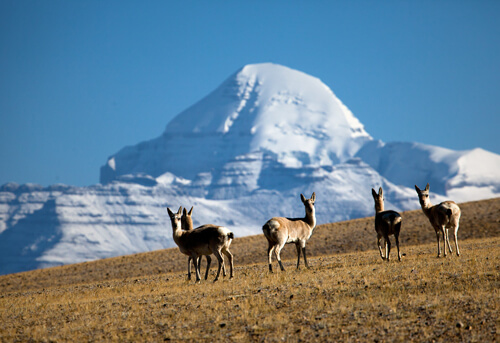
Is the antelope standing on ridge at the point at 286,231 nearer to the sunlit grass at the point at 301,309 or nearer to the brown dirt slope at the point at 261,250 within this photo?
the sunlit grass at the point at 301,309

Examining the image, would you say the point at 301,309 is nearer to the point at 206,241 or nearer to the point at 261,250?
the point at 206,241

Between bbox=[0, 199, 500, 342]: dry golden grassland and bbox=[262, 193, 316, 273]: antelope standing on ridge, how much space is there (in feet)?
3.25

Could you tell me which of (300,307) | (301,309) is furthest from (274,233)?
(301,309)

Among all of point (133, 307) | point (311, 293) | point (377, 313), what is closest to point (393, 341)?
point (377, 313)

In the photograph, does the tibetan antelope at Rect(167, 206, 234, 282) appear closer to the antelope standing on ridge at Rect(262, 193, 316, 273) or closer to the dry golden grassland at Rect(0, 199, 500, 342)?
the dry golden grassland at Rect(0, 199, 500, 342)

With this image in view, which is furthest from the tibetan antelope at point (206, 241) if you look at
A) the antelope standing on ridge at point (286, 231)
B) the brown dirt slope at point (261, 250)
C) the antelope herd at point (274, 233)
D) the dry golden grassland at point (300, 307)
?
the brown dirt slope at point (261, 250)

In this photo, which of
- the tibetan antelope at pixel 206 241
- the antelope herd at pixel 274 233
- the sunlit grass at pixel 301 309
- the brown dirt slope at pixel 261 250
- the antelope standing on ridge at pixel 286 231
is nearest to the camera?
the sunlit grass at pixel 301 309

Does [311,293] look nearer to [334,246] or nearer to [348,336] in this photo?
[348,336]

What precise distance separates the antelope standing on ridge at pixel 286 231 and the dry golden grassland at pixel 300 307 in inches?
39.0

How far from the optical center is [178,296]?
23406mm

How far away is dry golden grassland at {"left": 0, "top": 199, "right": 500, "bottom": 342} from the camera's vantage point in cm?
1703

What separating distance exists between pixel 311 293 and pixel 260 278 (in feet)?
16.2

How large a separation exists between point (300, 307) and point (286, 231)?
818cm

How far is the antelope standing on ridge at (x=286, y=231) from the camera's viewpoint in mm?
27234
